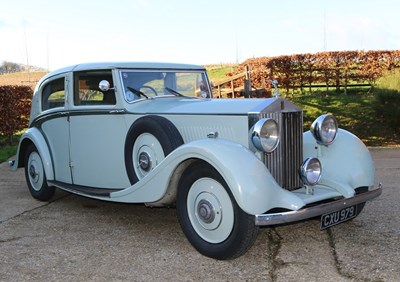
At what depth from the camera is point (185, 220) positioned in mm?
4012

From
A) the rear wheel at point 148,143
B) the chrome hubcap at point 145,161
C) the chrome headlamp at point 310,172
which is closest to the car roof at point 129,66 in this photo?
the rear wheel at point 148,143

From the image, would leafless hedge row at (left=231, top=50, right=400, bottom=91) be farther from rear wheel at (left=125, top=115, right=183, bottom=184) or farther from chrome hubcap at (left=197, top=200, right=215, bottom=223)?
chrome hubcap at (left=197, top=200, right=215, bottom=223)

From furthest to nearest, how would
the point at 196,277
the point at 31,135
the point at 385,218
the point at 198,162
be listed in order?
the point at 31,135 → the point at 385,218 → the point at 198,162 → the point at 196,277

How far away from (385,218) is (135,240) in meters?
2.61

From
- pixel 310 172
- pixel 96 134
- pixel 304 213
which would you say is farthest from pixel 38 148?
pixel 304 213

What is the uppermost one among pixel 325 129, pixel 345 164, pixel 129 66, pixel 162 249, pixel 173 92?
pixel 129 66

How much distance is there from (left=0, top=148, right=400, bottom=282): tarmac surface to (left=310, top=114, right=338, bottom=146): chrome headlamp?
2.96 ft

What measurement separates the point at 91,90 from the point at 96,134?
545 millimetres

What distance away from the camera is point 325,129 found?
14.2ft

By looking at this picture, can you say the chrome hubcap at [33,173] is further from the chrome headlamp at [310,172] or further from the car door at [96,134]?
the chrome headlamp at [310,172]

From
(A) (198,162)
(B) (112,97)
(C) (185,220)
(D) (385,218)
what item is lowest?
(D) (385,218)

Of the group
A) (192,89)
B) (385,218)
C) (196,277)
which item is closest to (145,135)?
(192,89)

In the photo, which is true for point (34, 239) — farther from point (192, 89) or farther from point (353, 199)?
point (353, 199)

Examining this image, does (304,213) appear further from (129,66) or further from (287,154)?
(129,66)
